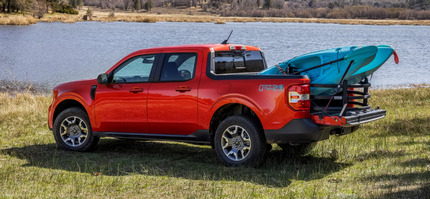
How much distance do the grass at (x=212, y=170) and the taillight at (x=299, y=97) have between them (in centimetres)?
89

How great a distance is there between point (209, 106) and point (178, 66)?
3.00ft

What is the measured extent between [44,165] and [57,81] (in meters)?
18.2

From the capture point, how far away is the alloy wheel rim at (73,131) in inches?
368

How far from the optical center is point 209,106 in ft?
26.0

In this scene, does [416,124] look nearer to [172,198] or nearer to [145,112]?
[145,112]

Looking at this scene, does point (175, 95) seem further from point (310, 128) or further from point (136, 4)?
point (136, 4)

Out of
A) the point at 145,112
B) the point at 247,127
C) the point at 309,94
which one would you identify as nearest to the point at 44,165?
the point at 145,112

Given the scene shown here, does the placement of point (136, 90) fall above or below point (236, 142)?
above

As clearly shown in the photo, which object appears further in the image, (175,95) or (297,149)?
(297,149)

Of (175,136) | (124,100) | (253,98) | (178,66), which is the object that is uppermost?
(178,66)

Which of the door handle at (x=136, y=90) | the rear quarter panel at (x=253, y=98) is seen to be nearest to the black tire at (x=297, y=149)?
the rear quarter panel at (x=253, y=98)

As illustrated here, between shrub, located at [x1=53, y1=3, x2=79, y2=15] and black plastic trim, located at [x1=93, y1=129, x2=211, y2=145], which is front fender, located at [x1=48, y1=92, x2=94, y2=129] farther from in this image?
shrub, located at [x1=53, y1=3, x2=79, y2=15]

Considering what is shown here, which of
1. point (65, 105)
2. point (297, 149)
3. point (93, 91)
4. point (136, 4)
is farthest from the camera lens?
point (136, 4)

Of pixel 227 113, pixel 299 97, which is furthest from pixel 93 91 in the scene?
pixel 299 97
